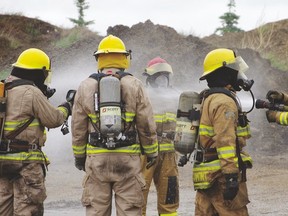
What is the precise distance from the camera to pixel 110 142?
5863 mm

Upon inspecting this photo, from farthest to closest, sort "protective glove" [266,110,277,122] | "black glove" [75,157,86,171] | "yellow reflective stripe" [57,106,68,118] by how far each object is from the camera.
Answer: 1. "yellow reflective stripe" [57,106,68,118]
2. "black glove" [75,157,86,171]
3. "protective glove" [266,110,277,122]

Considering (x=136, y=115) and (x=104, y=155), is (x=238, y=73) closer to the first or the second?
(x=136, y=115)

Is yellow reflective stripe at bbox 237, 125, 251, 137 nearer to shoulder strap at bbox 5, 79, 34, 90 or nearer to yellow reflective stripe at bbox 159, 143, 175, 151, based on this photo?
yellow reflective stripe at bbox 159, 143, 175, 151

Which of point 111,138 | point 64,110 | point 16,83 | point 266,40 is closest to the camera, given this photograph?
point 111,138

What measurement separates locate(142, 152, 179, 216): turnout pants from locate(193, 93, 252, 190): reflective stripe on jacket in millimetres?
1715

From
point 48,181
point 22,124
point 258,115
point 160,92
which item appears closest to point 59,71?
point 258,115

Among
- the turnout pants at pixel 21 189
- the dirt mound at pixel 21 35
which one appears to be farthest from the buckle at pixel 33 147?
the dirt mound at pixel 21 35

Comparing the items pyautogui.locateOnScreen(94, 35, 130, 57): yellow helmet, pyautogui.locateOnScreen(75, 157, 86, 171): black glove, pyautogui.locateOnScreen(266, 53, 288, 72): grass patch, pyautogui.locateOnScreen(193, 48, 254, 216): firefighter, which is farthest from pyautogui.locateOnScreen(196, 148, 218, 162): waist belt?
pyautogui.locateOnScreen(266, 53, 288, 72): grass patch

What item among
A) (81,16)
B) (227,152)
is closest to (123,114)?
(227,152)

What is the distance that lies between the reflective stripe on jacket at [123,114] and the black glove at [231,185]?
90 cm

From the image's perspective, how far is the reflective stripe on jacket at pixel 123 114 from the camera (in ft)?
19.6

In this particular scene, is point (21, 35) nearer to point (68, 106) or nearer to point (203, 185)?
point (68, 106)

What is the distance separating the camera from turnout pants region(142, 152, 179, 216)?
765cm

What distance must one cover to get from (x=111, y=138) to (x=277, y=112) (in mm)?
1494
